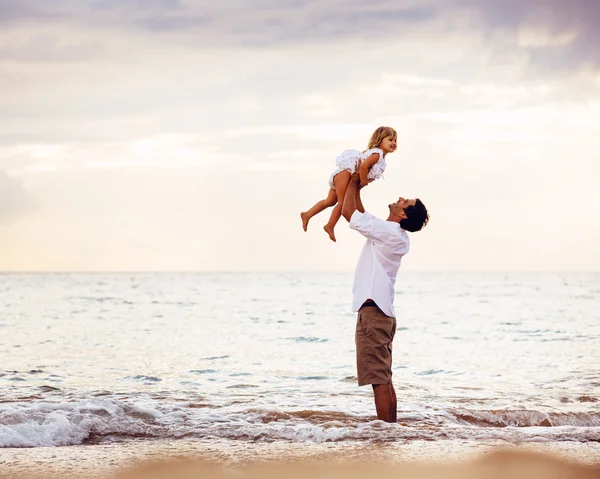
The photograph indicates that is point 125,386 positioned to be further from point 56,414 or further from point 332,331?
point 332,331

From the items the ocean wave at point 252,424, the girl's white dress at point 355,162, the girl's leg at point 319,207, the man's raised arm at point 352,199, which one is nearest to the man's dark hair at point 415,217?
the man's raised arm at point 352,199

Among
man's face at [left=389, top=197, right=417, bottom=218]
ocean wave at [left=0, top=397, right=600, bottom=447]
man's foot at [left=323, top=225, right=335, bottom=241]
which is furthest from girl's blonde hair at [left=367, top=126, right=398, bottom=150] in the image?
ocean wave at [left=0, top=397, right=600, bottom=447]

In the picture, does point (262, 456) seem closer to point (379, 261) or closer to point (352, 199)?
point (379, 261)

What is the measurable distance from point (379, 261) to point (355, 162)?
2.70 ft

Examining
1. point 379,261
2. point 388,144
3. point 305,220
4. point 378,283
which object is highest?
point 388,144

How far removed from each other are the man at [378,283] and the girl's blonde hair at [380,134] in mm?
446

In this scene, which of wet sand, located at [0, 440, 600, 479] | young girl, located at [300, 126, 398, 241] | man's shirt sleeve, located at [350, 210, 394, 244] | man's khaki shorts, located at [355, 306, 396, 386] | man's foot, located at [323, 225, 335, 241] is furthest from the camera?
man's foot, located at [323, 225, 335, 241]

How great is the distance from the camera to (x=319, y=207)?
6.53m

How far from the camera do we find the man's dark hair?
18.8 ft

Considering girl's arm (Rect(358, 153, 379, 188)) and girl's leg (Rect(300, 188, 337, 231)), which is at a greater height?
girl's arm (Rect(358, 153, 379, 188))

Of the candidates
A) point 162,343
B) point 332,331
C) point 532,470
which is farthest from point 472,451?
point 332,331

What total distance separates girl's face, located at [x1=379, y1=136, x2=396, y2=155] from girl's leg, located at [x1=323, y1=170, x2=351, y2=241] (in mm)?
409

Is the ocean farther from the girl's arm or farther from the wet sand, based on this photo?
the girl's arm

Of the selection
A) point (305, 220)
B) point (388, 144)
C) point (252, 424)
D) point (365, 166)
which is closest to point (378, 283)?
point (365, 166)
